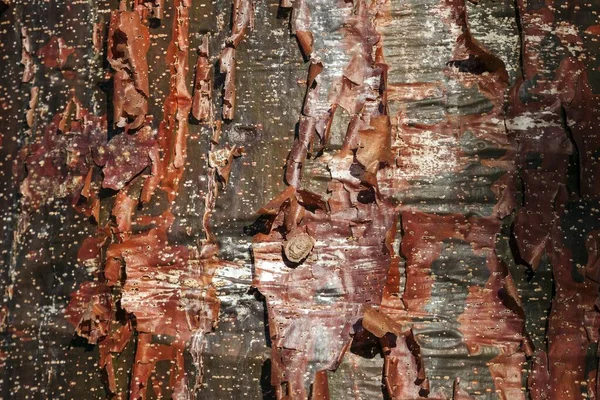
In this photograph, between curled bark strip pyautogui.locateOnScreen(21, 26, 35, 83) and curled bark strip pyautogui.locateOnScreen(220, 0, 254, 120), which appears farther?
curled bark strip pyautogui.locateOnScreen(21, 26, 35, 83)

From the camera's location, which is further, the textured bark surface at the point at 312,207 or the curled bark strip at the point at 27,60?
the curled bark strip at the point at 27,60

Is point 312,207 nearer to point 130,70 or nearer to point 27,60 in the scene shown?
point 130,70

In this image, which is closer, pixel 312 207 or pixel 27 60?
pixel 312 207

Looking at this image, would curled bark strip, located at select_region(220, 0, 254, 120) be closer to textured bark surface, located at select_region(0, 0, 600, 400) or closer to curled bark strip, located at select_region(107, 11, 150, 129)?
textured bark surface, located at select_region(0, 0, 600, 400)

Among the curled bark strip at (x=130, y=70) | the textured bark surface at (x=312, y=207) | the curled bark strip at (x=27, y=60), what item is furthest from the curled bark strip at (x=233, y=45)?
the curled bark strip at (x=27, y=60)

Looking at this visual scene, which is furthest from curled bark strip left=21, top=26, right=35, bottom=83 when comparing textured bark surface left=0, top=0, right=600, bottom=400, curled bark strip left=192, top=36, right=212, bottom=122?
curled bark strip left=192, top=36, right=212, bottom=122

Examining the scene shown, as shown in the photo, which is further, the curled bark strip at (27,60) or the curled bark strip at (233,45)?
the curled bark strip at (27,60)

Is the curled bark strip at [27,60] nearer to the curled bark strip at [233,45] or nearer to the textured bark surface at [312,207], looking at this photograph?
the textured bark surface at [312,207]

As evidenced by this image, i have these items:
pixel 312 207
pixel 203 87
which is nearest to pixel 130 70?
pixel 203 87
